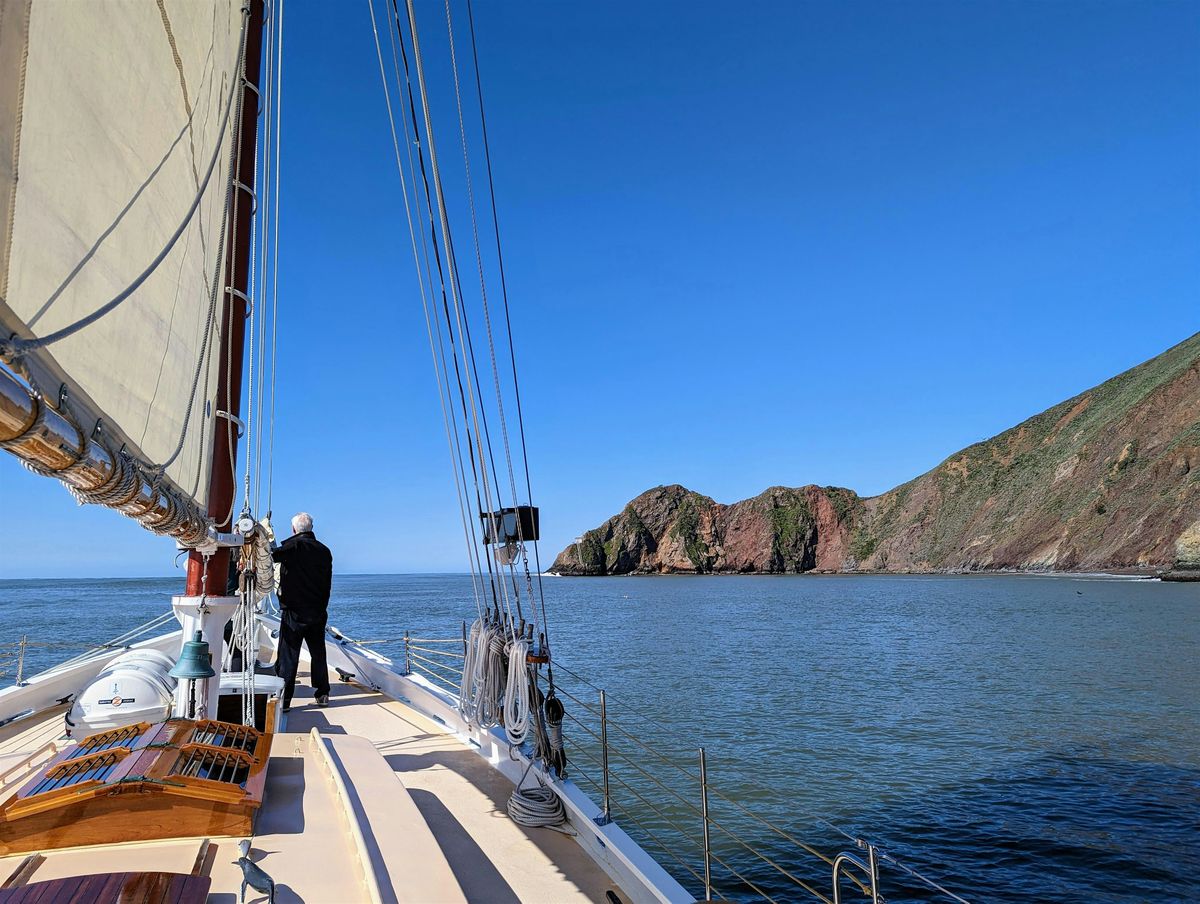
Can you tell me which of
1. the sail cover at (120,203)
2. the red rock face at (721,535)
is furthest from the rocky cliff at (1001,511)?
the sail cover at (120,203)

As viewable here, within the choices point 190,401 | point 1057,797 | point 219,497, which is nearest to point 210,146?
point 190,401

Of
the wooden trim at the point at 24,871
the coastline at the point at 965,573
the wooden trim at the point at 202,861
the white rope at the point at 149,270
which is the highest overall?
the white rope at the point at 149,270

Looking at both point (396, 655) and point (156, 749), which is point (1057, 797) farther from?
point (396, 655)

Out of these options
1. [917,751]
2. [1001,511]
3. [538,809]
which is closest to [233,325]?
[538,809]

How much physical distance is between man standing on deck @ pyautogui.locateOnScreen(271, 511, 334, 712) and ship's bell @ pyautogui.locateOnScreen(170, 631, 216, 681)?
3010mm

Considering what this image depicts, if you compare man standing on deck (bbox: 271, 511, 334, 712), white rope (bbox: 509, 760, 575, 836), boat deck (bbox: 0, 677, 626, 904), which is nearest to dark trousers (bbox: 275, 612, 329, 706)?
man standing on deck (bbox: 271, 511, 334, 712)

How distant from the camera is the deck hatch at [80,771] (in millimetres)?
3290

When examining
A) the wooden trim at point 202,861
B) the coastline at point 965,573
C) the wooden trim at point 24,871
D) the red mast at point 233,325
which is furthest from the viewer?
the coastline at point 965,573

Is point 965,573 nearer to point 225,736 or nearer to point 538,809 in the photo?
point 538,809

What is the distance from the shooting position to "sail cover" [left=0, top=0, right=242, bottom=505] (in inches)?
66.9

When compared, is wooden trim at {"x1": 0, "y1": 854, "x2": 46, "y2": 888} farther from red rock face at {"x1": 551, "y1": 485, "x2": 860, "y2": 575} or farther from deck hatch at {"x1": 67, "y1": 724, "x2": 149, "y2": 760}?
red rock face at {"x1": 551, "y1": 485, "x2": 860, "y2": 575}

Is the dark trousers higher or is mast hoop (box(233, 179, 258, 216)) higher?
mast hoop (box(233, 179, 258, 216))

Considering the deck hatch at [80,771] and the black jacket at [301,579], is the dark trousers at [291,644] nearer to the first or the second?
the black jacket at [301,579]

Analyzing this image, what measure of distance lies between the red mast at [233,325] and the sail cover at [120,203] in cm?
37
